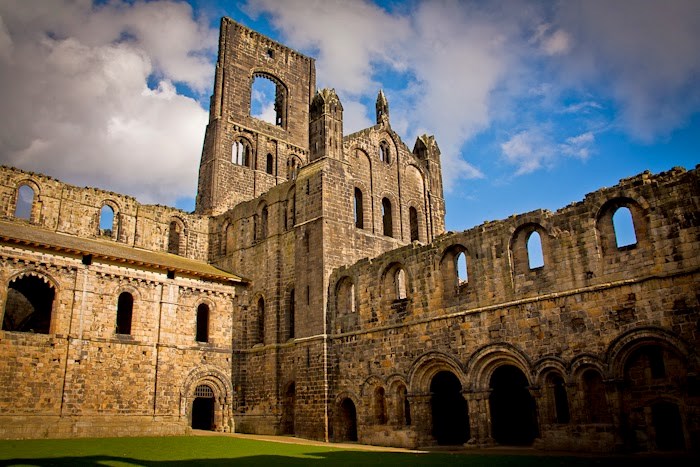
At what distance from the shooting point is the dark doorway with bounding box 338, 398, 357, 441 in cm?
2401

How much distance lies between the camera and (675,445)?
51.9 ft

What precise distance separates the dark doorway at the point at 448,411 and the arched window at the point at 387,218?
8.91 metres

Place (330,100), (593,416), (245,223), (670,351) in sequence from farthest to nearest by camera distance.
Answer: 1. (245,223)
2. (330,100)
3. (593,416)
4. (670,351)

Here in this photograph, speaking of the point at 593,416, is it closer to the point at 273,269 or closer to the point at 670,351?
the point at 670,351

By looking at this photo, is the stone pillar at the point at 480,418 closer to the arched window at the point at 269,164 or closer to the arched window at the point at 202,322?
the arched window at the point at 202,322

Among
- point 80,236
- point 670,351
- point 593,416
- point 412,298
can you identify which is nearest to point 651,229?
point 670,351

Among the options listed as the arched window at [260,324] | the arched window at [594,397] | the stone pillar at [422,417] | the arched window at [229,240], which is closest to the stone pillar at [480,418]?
the stone pillar at [422,417]

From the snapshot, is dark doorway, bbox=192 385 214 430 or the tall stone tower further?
the tall stone tower

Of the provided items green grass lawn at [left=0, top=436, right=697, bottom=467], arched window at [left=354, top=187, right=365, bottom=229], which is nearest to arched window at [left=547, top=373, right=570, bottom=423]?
green grass lawn at [left=0, top=436, right=697, bottom=467]

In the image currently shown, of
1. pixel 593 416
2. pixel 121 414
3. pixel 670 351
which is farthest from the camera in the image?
pixel 121 414

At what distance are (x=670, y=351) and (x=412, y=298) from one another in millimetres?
9271

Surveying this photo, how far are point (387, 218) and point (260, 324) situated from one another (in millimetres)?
8436

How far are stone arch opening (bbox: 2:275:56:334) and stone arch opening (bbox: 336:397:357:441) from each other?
45.1 ft

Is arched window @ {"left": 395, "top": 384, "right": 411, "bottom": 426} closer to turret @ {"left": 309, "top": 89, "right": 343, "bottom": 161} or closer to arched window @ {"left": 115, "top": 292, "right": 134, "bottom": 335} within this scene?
turret @ {"left": 309, "top": 89, "right": 343, "bottom": 161}
